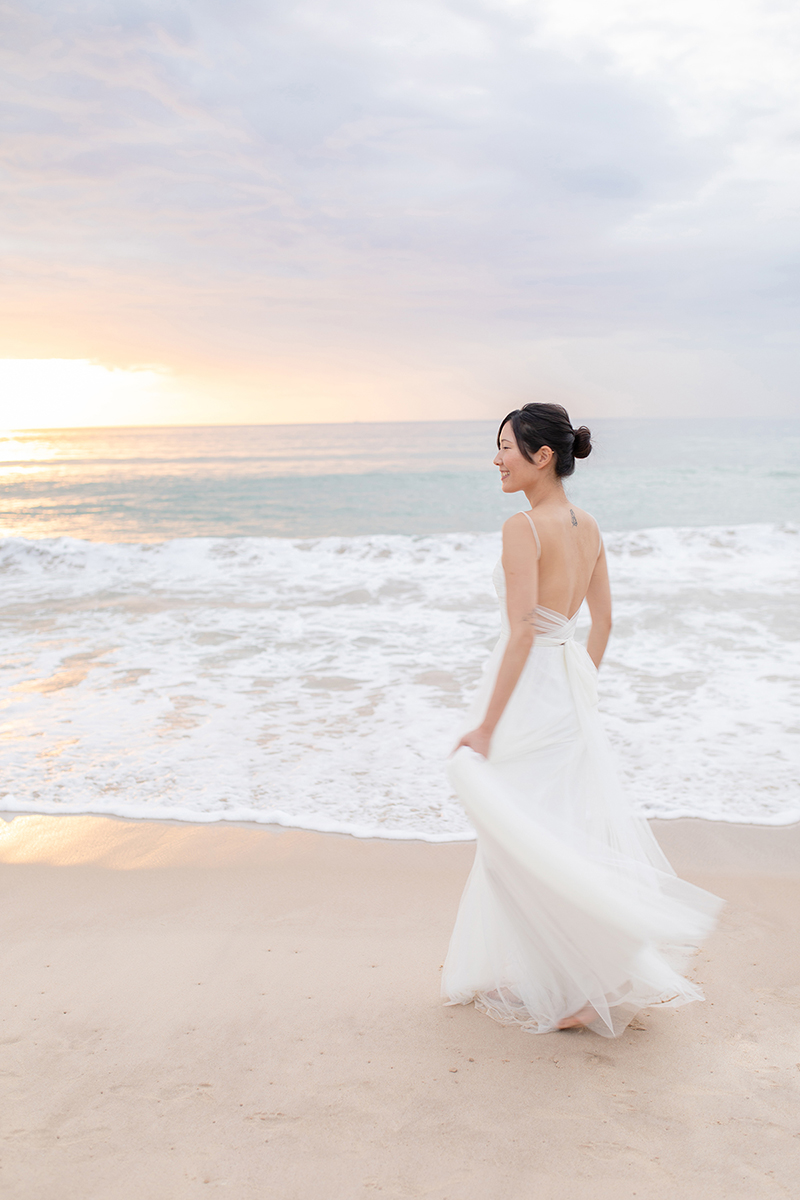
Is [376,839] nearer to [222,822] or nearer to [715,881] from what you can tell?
[222,822]

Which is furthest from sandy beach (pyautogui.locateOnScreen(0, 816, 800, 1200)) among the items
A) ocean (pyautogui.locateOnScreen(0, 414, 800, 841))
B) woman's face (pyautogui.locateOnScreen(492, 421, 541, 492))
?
woman's face (pyautogui.locateOnScreen(492, 421, 541, 492))

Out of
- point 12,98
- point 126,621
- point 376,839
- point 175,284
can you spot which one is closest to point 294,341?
point 175,284

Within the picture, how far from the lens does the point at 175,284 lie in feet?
111

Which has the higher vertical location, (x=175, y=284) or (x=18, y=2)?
(x=175, y=284)

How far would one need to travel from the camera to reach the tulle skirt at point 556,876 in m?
2.26

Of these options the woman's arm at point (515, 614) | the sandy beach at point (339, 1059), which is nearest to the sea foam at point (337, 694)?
the woman's arm at point (515, 614)

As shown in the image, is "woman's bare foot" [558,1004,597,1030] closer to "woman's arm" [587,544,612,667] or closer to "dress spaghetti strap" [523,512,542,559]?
"woman's arm" [587,544,612,667]

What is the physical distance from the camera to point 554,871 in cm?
222

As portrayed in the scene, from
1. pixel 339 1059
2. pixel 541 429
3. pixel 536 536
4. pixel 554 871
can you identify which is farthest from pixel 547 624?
pixel 339 1059

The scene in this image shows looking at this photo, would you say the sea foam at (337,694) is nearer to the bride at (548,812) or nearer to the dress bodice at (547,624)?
the bride at (548,812)

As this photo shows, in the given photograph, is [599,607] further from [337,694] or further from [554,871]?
[337,694]

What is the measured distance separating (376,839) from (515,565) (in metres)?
2.49

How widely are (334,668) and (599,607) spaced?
17.2ft

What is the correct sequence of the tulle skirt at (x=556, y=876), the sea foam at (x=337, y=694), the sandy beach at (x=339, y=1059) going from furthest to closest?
the sea foam at (x=337, y=694) < the tulle skirt at (x=556, y=876) < the sandy beach at (x=339, y=1059)
